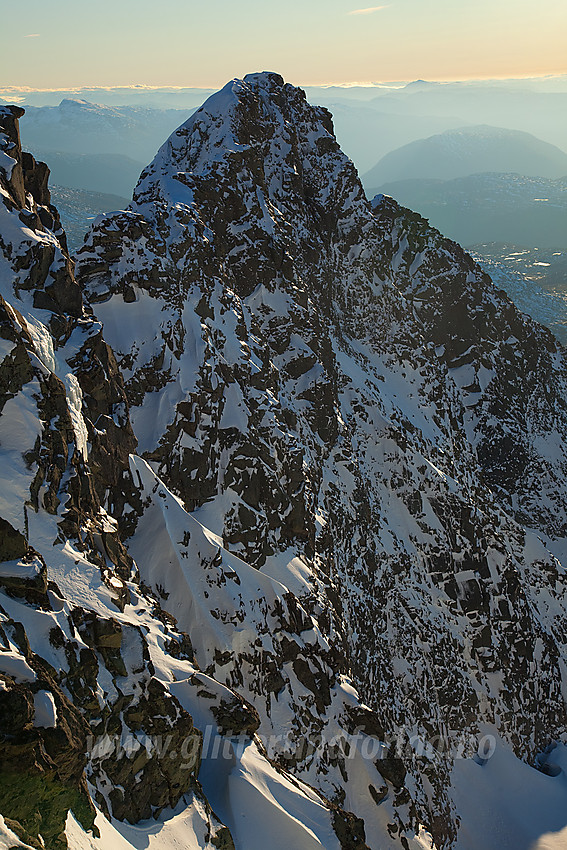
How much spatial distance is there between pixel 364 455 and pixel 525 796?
1421 inches

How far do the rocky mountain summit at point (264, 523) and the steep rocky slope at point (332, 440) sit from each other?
1.03 feet

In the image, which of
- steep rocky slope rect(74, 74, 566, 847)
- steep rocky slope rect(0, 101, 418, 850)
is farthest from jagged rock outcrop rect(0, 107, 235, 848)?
steep rocky slope rect(74, 74, 566, 847)

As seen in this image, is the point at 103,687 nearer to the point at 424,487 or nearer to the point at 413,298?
the point at 424,487

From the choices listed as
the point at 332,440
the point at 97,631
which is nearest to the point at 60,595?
the point at 97,631

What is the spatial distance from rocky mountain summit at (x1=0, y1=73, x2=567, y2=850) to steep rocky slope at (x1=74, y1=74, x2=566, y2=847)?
1.03ft

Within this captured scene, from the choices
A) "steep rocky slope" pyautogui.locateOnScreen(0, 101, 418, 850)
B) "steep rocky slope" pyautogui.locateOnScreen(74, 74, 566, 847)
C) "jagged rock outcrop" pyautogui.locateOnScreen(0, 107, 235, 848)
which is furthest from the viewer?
"steep rocky slope" pyautogui.locateOnScreen(74, 74, 566, 847)

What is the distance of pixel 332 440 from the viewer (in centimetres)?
6334

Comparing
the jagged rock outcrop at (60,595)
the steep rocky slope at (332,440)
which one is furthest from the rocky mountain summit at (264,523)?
the steep rocky slope at (332,440)

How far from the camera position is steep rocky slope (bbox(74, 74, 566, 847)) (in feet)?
148

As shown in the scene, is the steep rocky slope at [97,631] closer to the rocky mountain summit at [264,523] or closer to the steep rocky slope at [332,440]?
the rocky mountain summit at [264,523]

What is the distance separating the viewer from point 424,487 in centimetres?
7100

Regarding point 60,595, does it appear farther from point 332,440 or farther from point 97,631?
point 332,440

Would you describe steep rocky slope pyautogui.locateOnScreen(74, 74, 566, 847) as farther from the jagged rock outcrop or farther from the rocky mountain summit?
the jagged rock outcrop

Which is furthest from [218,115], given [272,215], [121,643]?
[121,643]
